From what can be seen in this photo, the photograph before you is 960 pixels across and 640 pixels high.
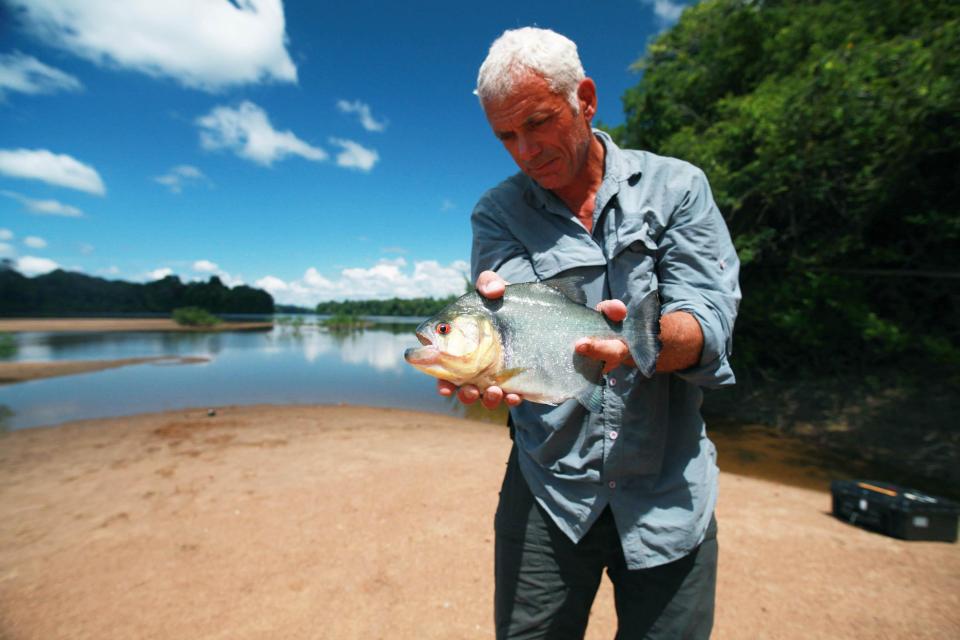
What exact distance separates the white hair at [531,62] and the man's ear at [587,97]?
0.19ft

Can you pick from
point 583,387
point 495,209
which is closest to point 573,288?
point 583,387

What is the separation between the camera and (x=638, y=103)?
54.3ft

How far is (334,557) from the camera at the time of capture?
523 cm

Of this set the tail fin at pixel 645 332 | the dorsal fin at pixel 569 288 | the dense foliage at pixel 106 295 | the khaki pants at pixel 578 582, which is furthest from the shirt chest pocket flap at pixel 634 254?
the dense foliage at pixel 106 295

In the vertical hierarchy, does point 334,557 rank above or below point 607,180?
below

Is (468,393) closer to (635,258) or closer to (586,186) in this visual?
(635,258)

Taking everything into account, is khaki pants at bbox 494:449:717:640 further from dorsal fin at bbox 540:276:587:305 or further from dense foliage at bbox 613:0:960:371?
dense foliage at bbox 613:0:960:371

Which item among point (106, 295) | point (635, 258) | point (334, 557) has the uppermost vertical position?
point (106, 295)

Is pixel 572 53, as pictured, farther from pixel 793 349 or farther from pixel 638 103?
pixel 638 103

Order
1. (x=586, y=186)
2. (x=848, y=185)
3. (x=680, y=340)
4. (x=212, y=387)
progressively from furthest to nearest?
1. (x=212, y=387)
2. (x=848, y=185)
3. (x=586, y=186)
4. (x=680, y=340)

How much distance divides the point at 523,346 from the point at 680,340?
0.61 m

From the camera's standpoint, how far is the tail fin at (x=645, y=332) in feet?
5.34

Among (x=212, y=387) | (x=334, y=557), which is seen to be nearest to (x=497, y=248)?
(x=334, y=557)

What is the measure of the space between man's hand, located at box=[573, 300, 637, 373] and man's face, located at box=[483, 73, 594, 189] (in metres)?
0.75
